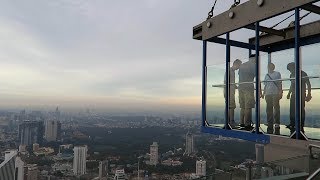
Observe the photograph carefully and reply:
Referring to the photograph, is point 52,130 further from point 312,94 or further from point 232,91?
point 312,94

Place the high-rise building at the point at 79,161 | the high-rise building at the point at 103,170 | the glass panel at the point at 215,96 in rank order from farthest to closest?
the high-rise building at the point at 79,161
the high-rise building at the point at 103,170
the glass panel at the point at 215,96

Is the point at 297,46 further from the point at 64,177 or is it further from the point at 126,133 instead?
the point at 126,133

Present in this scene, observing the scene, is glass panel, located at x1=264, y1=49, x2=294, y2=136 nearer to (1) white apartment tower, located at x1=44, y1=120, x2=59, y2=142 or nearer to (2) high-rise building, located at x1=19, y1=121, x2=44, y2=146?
(2) high-rise building, located at x1=19, y1=121, x2=44, y2=146

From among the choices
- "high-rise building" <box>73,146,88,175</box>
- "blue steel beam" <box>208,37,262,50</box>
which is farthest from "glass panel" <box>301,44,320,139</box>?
"high-rise building" <box>73,146,88,175</box>

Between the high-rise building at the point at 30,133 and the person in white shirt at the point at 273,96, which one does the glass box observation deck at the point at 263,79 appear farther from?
the high-rise building at the point at 30,133

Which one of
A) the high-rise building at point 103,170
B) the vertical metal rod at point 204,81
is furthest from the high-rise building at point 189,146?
the vertical metal rod at point 204,81

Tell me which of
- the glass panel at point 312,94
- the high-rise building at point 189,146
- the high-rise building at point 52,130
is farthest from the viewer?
the high-rise building at point 52,130

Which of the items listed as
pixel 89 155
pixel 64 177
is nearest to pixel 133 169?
pixel 64 177
